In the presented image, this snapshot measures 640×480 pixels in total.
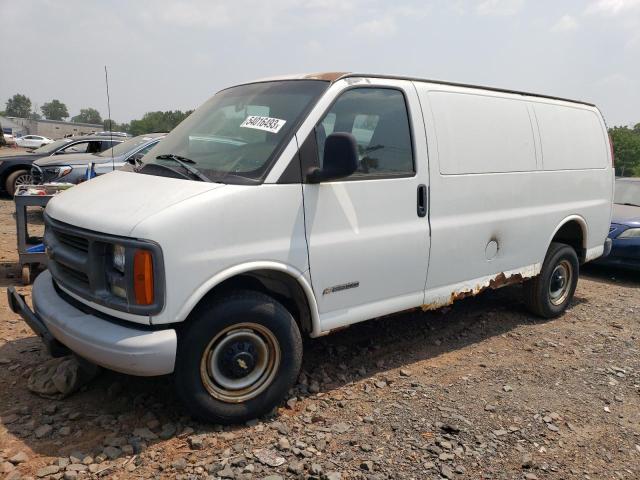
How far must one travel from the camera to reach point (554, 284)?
554 centimetres

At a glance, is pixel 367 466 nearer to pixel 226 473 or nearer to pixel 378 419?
pixel 378 419

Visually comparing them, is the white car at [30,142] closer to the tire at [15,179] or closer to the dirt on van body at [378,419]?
the tire at [15,179]

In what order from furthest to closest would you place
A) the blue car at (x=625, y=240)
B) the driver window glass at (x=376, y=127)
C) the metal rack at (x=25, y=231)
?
the blue car at (x=625, y=240) < the metal rack at (x=25, y=231) < the driver window glass at (x=376, y=127)

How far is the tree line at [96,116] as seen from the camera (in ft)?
26.9

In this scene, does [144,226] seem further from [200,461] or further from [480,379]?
[480,379]

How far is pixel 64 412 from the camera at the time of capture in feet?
10.8

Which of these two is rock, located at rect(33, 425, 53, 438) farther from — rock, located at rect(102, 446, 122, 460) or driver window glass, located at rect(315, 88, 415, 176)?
driver window glass, located at rect(315, 88, 415, 176)

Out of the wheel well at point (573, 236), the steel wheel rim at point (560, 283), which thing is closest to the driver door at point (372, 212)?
the steel wheel rim at point (560, 283)

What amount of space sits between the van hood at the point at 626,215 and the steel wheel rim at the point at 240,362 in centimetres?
652

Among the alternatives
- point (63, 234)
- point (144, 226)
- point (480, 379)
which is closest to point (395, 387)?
point (480, 379)

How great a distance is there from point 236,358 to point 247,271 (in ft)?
1.73

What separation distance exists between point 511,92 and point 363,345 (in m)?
2.66

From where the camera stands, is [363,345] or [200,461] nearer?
[200,461]

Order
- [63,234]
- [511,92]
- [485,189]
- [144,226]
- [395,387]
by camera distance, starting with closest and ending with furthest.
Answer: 1. [144,226]
2. [63,234]
3. [395,387]
4. [485,189]
5. [511,92]
